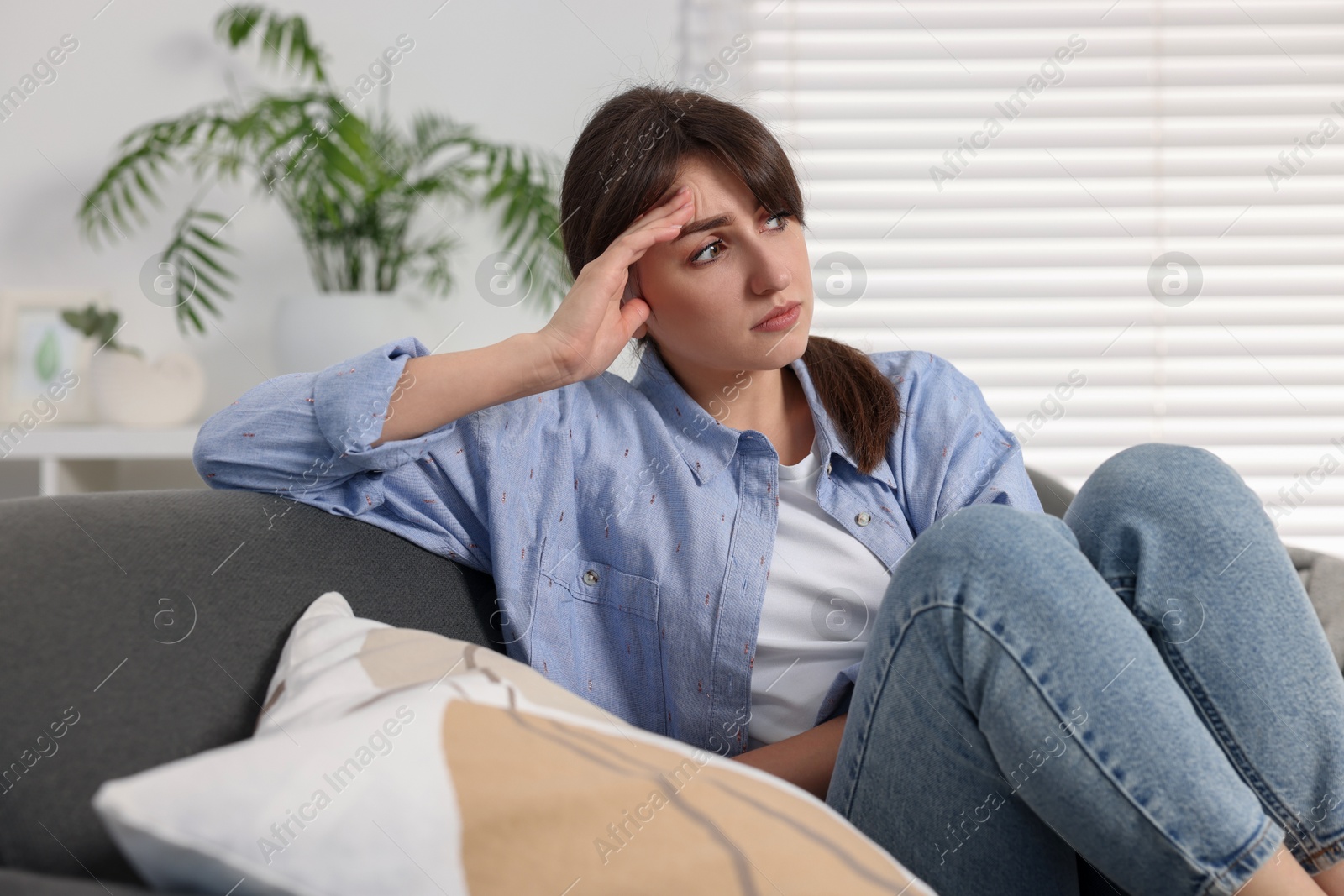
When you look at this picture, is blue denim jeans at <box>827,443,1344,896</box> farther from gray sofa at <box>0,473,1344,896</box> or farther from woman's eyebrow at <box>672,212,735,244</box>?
woman's eyebrow at <box>672,212,735,244</box>

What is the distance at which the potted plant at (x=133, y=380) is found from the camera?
1709 mm

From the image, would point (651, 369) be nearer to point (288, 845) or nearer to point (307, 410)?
point (307, 410)

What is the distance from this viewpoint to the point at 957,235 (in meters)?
1.85

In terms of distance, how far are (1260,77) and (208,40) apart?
81.2 inches

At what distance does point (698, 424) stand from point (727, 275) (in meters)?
0.16

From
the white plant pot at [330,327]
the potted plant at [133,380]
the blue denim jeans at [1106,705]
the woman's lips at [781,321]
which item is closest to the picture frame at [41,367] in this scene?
the potted plant at [133,380]

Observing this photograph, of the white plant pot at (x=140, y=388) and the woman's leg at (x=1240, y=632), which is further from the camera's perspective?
the white plant pot at (x=140, y=388)

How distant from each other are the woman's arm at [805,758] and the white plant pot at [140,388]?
54.4 inches

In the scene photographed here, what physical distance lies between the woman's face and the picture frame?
1346mm

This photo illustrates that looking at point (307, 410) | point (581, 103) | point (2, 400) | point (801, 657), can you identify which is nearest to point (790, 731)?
point (801, 657)

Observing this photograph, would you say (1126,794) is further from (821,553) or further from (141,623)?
(141,623)

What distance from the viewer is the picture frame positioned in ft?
5.88

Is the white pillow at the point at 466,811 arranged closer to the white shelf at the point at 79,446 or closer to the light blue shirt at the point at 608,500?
the light blue shirt at the point at 608,500

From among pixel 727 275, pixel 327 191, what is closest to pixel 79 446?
pixel 327 191
